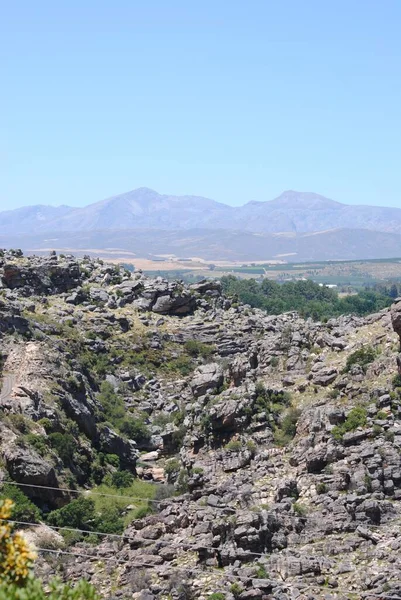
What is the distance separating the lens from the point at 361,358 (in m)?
44.5

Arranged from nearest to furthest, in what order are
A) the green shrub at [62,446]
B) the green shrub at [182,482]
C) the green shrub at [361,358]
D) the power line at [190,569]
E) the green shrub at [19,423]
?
1. the power line at [190,569]
2. the green shrub at [182,482]
3. the green shrub at [361,358]
4. the green shrub at [19,423]
5. the green shrub at [62,446]

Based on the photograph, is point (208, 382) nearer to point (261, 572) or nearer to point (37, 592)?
point (261, 572)

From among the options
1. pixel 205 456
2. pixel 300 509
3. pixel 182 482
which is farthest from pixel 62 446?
pixel 300 509

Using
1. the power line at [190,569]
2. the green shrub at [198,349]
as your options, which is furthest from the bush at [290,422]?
the green shrub at [198,349]

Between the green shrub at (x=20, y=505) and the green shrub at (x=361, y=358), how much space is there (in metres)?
15.7

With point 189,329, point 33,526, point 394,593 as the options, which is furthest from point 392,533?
point 189,329

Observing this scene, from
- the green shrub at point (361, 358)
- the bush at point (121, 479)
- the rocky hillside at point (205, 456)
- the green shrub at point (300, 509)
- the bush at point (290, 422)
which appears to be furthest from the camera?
the bush at point (121, 479)

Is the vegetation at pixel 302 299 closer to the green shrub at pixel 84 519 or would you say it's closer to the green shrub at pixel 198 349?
the green shrub at pixel 198 349

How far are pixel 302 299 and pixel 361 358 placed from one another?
8426cm

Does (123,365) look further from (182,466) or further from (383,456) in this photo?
(383,456)

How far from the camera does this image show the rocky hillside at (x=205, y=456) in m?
31.1

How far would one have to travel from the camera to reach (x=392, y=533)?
31500 mm

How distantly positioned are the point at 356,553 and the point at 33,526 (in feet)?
47.0

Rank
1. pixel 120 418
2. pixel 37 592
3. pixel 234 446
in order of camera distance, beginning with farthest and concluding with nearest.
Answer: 1. pixel 120 418
2. pixel 234 446
3. pixel 37 592
